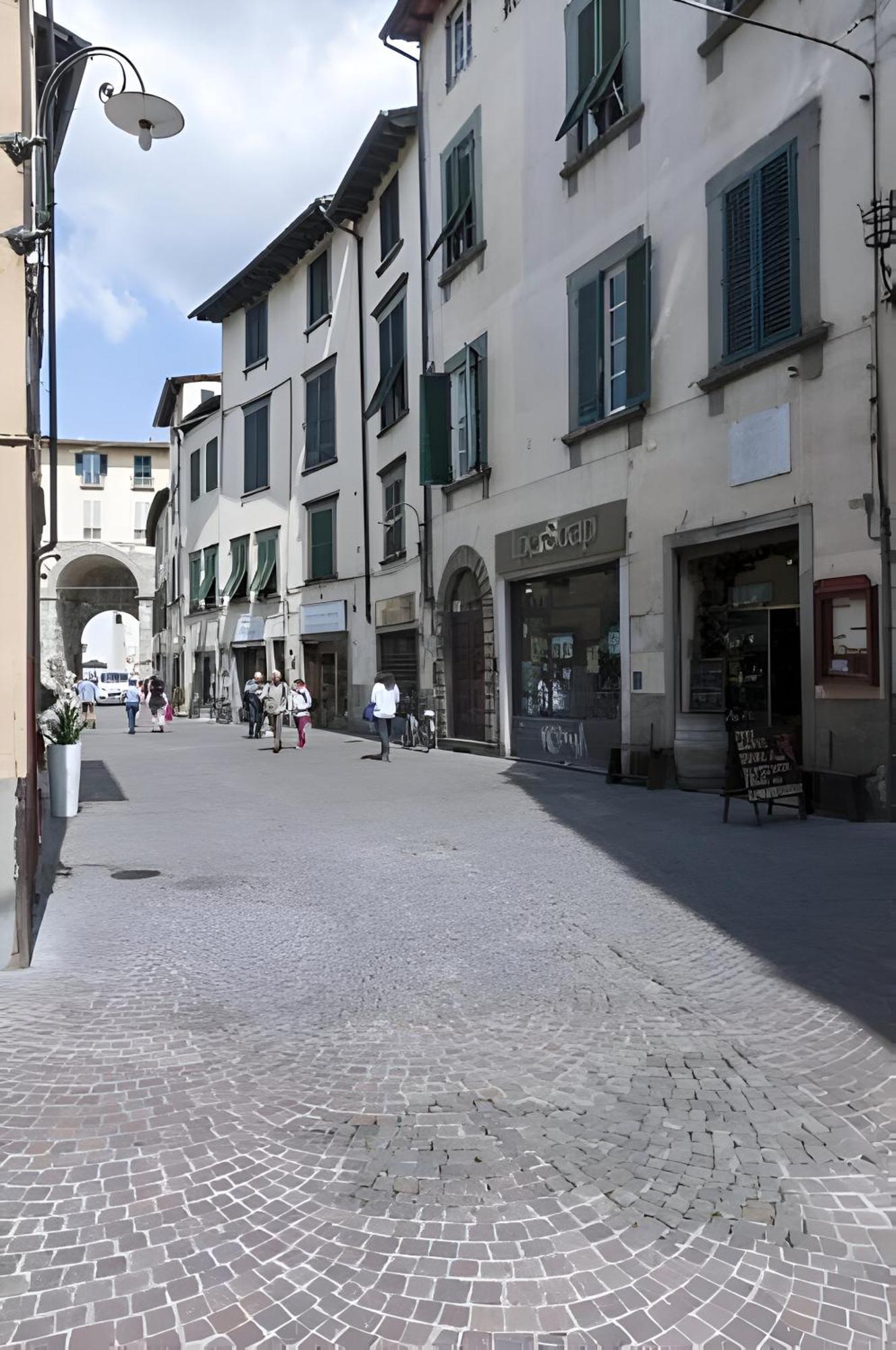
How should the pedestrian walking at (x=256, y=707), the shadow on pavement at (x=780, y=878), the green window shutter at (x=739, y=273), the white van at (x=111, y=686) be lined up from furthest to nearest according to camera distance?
the white van at (x=111, y=686), the pedestrian walking at (x=256, y=707), the green window shutter at (x=739, y=273), the shadow on pavement at (x=780, y=878)

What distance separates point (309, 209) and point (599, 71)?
43.2ft

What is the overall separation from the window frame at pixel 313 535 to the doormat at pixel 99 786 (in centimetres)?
999

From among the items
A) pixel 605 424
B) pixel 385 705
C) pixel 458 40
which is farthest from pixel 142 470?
pixel 605 424

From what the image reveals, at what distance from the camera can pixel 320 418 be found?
1036 inches

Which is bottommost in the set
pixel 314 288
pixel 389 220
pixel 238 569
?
pixel 238 569

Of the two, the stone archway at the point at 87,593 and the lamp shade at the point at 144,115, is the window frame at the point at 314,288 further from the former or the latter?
the stone archway at the point at 87,593

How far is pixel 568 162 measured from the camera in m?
14.1

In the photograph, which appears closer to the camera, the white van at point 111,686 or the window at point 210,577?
the window at point 210,577

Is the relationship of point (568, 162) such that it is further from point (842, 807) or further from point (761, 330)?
point (842, 807)

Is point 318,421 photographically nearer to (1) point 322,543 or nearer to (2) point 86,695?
(1) point 322,543

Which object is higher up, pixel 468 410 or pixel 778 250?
pixel 468 410

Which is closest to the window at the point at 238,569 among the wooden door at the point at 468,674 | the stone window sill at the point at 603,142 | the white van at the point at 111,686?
the wooden door at the point at 468,674

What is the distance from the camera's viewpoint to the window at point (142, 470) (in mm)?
52938

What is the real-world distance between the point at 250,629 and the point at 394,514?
10.3 m
